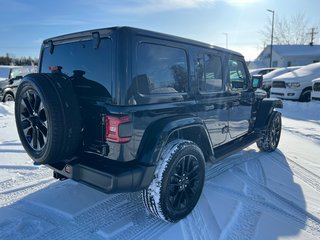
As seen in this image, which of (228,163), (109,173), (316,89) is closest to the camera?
(109,173)

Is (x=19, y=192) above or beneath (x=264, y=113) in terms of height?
beneath

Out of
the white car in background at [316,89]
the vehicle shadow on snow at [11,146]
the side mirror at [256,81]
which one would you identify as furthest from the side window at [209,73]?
the white car in background at [316,89]

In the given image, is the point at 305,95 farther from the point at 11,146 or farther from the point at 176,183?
the point at 11,146

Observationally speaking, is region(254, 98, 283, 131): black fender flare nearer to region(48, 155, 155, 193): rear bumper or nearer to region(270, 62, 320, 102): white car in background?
region(48, 155, 155, 193): rear bumper

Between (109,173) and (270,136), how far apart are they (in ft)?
13.0

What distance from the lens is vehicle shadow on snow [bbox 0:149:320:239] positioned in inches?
107

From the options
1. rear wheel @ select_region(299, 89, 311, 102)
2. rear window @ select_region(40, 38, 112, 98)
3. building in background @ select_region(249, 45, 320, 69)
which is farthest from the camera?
building in background @ select_region(249, 45, 320, 69)

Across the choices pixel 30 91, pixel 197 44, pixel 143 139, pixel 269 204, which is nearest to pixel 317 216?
pixel 269 204

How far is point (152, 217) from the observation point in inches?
119

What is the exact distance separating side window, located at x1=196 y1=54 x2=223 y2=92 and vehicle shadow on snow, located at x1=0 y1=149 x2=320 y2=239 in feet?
4.55

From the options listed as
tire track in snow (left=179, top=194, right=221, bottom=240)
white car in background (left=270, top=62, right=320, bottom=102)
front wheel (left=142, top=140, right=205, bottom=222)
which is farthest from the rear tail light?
white car in background (left=270, top=62, right=320, bottom=102)

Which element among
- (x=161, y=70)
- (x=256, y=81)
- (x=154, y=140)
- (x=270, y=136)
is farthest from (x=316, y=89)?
(x=154, y=140)

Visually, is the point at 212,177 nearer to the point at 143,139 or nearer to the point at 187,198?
the point at 187,198

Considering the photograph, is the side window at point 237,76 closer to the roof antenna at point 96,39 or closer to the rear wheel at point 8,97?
the roof antenna at point 96,39
